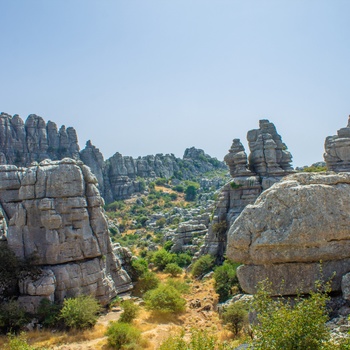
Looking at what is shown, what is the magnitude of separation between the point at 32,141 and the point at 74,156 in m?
8.99

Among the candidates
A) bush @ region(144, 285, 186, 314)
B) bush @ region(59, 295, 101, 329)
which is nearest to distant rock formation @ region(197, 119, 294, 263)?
bush @ region(144, 285, 186, 314)

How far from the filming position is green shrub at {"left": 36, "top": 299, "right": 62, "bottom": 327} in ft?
54.1

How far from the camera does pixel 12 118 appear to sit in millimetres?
65625

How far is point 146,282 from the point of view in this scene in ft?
78.0

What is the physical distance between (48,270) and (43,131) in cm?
5568

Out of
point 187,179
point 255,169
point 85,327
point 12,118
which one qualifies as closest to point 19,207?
point 85,327

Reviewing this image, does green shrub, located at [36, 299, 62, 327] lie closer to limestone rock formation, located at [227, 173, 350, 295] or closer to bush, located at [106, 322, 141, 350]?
bush, located at [106, 322, 141, 350]

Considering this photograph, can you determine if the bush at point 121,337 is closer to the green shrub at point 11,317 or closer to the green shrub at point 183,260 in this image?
the green shrub at point 11,317

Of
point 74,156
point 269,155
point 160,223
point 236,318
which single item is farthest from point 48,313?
point 74,156

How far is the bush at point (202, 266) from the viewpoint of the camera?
26625 mm

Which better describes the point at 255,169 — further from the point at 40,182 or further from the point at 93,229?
the point at 40,182

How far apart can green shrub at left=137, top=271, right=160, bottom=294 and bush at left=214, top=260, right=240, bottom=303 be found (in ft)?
13.7

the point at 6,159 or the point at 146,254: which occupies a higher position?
the point at 6,159

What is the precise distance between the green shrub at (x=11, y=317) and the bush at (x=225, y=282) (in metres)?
10.9
